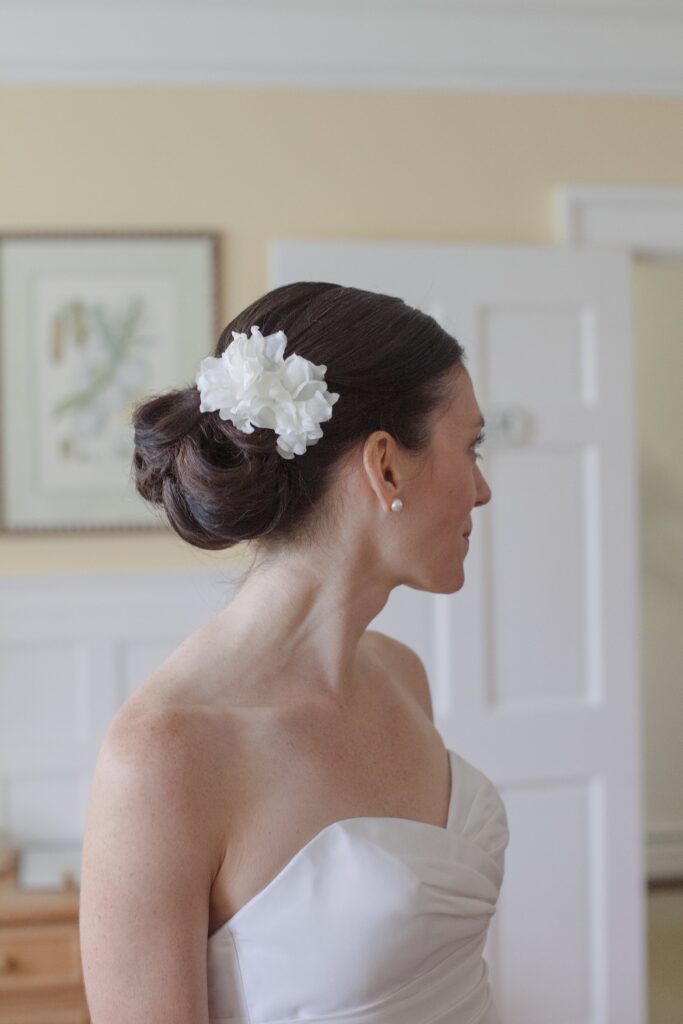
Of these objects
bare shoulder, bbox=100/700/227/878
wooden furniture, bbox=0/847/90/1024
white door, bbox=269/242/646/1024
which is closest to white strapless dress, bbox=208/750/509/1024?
bare shoulder, bbox=100/700/227/878

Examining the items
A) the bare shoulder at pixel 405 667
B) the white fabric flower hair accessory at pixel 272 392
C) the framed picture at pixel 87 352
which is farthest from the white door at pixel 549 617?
the white fabric flower hair accessory at pixel 272 392

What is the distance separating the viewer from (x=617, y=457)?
321 centimetres

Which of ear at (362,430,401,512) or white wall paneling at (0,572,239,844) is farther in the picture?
white wall paneling at (0,572,239,844)

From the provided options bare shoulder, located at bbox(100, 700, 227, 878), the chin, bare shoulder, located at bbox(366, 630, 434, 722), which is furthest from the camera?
bare shoulder, located at bbox(366, 630, 434, 722)

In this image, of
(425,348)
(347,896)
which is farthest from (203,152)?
(347,896)

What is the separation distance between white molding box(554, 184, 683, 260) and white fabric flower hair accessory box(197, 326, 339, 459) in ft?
7.14

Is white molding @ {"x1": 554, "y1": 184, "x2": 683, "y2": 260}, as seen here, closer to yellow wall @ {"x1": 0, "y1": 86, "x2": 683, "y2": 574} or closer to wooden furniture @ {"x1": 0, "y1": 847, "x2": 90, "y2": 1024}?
yellow wall @ {"x1": 0, "y1": 86, "x2": 683, "y2": 574}

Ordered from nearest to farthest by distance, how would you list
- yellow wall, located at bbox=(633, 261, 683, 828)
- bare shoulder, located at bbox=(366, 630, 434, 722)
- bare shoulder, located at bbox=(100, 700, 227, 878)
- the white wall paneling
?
1. bare shoulder, located at bbox=(100, 700, 227, 878)
2. bare shoulder, located at bbox=(366, 630, 434, 722)
3. the white wall paneling
4. yellow wall, located at bbox=(633, 261, 683, 828)

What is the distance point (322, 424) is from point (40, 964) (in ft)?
6.17

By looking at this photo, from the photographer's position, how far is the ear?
136 centimetres

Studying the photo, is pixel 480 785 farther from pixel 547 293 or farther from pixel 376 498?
pixel 547 293

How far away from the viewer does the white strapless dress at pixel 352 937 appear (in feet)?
4.15

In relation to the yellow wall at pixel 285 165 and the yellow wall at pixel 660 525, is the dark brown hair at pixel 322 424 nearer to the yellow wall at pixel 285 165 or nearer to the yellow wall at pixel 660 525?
the yellow wall at pixel 285 165

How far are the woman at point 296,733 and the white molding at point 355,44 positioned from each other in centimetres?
200
